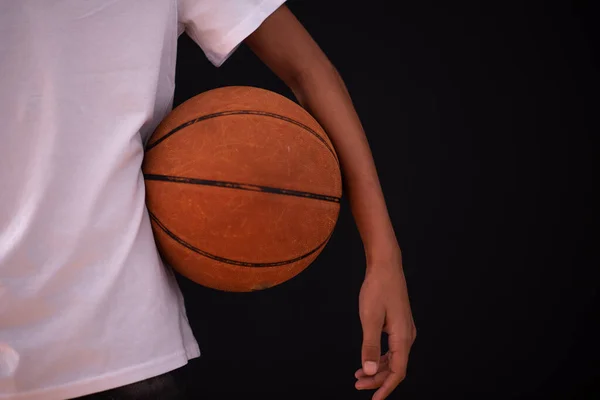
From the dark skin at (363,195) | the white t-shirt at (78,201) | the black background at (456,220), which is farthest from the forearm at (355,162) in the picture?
the black background at (456,220)

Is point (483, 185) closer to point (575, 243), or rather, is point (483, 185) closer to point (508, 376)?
point (575, 243)

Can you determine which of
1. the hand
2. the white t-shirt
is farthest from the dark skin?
the white t-shirt

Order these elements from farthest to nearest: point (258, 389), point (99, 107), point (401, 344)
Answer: point (258, 389), point (401, 344), point (99, 107)

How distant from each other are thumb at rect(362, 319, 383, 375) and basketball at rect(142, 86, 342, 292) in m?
0.16

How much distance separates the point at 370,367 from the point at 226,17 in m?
0.66

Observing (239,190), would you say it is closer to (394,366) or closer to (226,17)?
(226,17)

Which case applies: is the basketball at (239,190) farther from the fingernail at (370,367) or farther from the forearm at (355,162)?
the fingernail at (370,367)

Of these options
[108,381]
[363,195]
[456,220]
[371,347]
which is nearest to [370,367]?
[371,347]

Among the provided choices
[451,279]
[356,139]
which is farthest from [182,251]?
[451,279]

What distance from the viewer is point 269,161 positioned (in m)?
1.06

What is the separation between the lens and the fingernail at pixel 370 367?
115 cm

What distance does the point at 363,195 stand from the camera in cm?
123

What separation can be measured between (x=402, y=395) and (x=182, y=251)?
1409 millimetres

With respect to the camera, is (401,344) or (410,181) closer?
(401,344)
